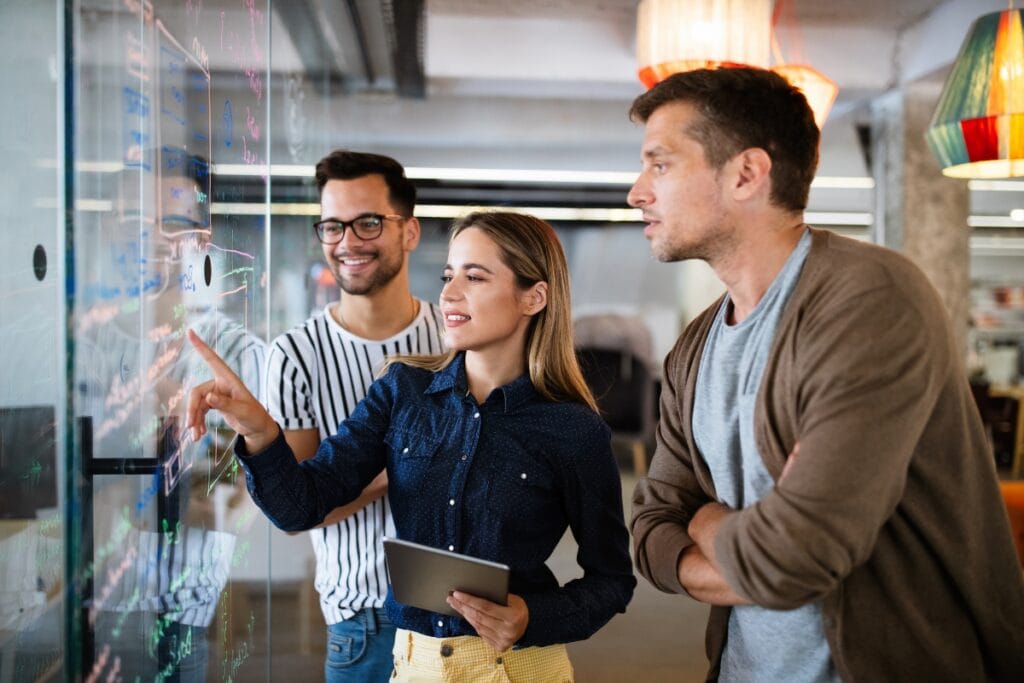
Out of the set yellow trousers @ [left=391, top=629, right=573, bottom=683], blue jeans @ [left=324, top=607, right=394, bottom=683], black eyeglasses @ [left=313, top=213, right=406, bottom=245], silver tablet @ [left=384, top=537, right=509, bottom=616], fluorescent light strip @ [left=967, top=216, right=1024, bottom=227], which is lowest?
blue jeans @ [left=324, top=607, right=394, bottom=683]

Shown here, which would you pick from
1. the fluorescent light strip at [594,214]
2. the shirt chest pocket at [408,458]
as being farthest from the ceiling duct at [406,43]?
the shirt chest pocket at [408,458]

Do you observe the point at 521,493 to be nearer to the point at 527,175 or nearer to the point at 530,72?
the point at 530,72

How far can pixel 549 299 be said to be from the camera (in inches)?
75.1

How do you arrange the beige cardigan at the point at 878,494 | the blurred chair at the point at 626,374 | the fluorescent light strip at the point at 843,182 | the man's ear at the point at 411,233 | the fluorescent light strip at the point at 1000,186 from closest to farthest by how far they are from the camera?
the beige cardigan at the point at 878,494
the man's ear at the point at 411,233
the blurred chair at the point at 626,374
the fluorescent light strip at the point at 843,182
the fluorescent light strip at the point at 1000,186

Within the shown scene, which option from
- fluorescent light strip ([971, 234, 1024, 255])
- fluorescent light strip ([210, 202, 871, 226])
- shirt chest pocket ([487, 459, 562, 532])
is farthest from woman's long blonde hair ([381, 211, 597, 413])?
fluorescent light strip ([971, 234, 1024, 255])

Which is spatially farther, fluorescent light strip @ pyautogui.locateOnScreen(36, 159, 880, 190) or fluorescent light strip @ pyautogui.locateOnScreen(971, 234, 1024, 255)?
fluorescent light strip @ pyautogui.locateOnScreen(971, 234, 1024, 255)

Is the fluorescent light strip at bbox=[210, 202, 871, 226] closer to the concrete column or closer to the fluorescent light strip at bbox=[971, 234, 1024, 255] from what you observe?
the concrete column

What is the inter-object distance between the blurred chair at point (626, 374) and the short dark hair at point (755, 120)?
5.04 meters

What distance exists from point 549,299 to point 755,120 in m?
0.58

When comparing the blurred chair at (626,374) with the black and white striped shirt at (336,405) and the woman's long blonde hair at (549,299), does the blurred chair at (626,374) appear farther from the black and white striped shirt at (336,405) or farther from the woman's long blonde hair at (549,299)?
the woman's long blonde hair at (549,299)

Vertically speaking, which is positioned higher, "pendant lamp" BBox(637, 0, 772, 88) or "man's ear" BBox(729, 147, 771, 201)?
"pendant lamp" BBox(637, 0, 772, 88)

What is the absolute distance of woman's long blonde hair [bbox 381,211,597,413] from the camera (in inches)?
73.4

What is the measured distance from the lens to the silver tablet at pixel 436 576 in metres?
1.44

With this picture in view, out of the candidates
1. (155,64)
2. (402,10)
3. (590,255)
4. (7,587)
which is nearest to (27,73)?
(155,64)
